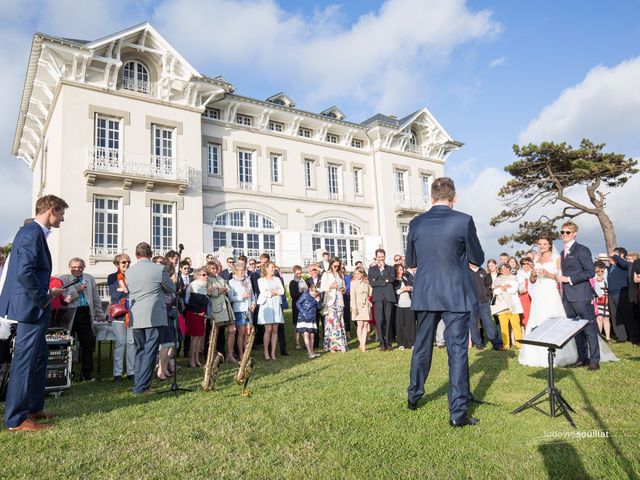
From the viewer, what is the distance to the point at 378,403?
4703 millimetres

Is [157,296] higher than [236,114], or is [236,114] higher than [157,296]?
[236,114]

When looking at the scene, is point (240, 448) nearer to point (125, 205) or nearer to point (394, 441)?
point (394, 441)

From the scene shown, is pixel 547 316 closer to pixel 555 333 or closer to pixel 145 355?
pixel 555 333

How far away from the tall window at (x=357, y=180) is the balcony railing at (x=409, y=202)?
234cm

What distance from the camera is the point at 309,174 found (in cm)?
2612

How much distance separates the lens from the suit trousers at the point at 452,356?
3.97m

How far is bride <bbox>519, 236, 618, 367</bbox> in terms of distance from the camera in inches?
271

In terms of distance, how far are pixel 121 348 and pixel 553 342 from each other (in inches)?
248

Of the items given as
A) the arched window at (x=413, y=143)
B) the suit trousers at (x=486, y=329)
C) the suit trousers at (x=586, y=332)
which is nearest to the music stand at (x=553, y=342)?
the suit trousers at (x=586, y=332)

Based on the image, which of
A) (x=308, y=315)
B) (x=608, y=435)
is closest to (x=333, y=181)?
(x=308, y=315)

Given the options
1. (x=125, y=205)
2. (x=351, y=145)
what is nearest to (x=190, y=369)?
(x=125, y=205)

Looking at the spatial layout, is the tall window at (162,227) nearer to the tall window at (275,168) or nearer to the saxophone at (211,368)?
the tall window at (275,168)

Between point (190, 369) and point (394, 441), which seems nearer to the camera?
point (394, 441)

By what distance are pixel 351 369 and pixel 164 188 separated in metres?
15.5
